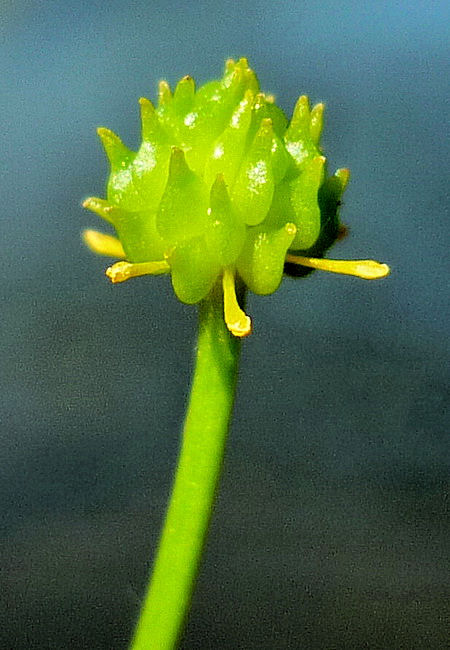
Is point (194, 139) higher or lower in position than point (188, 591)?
higher

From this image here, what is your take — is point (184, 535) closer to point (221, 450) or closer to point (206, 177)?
point (221, 450)

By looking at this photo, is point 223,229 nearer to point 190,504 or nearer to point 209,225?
point 209,225

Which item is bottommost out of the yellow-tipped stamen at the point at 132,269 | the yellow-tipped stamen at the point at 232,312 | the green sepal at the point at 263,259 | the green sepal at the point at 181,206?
the yellow-tipped stamen at the point at 232,312

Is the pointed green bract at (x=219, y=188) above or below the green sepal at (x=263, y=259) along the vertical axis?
above

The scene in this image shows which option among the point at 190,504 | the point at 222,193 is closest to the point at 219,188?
the point at 222,193

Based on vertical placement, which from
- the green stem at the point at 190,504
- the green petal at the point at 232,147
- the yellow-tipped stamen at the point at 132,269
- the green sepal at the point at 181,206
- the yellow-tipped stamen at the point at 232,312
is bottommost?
the green stem at the point at 190,504

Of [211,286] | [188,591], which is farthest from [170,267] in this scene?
[188,591]
